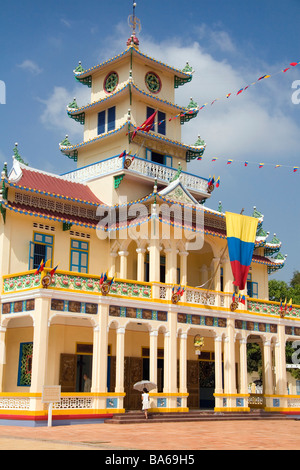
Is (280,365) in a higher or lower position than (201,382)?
higher

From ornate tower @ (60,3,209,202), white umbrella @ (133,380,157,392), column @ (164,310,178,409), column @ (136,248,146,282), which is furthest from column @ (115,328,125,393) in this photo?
ornate tower @ (60,3,209,202)

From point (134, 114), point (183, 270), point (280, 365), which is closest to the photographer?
point (183, 270)

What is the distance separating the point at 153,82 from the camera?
32281mm

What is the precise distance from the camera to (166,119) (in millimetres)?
32344

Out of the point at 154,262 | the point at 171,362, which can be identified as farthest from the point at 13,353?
the point at 154,262

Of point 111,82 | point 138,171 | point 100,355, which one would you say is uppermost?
A: point 111,82

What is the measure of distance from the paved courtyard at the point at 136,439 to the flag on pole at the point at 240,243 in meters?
7.50

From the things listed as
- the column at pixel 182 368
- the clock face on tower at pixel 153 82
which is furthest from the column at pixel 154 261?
the clock face on tower at pixel 153 82

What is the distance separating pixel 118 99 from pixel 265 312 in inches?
507

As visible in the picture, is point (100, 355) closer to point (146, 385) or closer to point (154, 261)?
point (146, 385)

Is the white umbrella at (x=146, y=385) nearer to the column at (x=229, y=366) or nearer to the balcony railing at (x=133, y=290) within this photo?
the balcony railing at (x=133, y=290)

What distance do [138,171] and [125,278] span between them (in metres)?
5.21

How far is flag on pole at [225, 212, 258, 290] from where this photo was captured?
24.8 metres
